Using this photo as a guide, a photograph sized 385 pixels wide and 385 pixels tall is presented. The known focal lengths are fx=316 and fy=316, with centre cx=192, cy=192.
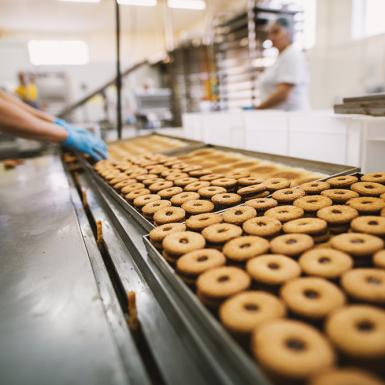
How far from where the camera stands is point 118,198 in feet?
5.36

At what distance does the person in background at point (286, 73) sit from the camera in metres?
3.24

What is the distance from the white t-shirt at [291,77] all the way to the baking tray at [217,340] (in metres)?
2.98

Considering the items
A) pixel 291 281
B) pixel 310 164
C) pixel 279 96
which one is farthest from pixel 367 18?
pixel 291 281

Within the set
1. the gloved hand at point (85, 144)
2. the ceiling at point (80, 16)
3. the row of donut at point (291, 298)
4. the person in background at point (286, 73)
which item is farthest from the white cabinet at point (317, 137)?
the ceiling at point (80, 16)

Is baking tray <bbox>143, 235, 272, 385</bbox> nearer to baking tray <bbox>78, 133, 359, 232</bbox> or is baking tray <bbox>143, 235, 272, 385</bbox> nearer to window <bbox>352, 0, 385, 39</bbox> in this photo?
baking tray <bbox>78, 133, 359, 232</bbox>

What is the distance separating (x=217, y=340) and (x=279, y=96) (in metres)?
3.10

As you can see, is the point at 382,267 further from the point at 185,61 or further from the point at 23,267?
the point at 185,61

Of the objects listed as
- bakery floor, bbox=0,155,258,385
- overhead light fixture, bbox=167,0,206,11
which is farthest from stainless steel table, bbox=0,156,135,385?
overhead light fixture, bbox=167,0,206,11

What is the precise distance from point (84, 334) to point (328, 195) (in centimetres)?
104

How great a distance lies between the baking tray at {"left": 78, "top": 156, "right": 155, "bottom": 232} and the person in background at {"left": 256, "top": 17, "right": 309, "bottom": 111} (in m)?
1.92

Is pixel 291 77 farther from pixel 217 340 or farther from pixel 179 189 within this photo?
pixel 217 340

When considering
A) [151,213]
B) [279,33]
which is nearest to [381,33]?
[279,33]

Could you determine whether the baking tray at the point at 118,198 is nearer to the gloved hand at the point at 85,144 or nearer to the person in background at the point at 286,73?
the gloved hand at the point at 85,144

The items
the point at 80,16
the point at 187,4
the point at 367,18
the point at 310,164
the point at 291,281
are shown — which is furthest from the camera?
the point at 80,16
